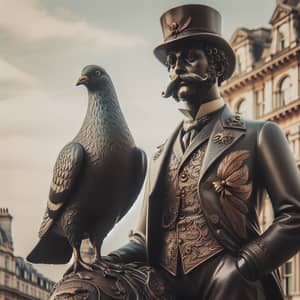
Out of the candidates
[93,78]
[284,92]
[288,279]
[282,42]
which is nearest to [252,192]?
[93,78]

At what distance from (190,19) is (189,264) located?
1.46m

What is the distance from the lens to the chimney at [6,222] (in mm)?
58084

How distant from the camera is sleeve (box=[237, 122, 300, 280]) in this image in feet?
18.2

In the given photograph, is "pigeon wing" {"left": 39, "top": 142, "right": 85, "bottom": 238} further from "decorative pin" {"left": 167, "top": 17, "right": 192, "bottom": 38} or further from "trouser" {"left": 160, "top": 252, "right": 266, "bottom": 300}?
"decorative pin" {"left": 167, "top": 17, "right": 192, "bottom": 38}

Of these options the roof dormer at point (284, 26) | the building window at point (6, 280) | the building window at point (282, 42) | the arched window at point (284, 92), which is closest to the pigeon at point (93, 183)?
the roof dormer at point (284, 26)

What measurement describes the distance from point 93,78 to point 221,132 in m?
0.93

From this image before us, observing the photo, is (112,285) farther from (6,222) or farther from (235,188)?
(6,222)

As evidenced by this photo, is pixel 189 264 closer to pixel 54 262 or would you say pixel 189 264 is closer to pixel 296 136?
pixel 54 262

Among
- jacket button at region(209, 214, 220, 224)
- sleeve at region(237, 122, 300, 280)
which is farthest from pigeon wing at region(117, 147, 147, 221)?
sleeve at region(237, 122, 300, 280)

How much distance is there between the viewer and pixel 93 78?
6320 mm

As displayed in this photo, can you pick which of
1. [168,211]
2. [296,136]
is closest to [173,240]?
[168,211]

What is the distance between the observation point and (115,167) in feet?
19.7

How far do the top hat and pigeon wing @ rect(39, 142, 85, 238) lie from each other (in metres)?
0.81

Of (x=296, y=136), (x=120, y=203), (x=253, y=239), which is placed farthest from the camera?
(x=296, y=136)
